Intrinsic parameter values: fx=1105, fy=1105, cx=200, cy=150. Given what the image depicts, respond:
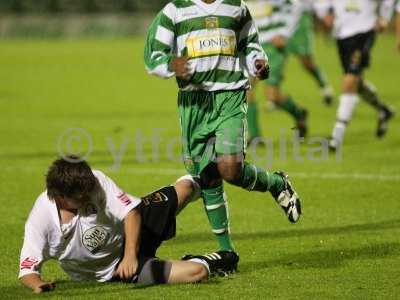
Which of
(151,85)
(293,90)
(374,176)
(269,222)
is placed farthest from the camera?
(151,85)

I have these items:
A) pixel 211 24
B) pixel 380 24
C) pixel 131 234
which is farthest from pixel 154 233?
pixel 380 24

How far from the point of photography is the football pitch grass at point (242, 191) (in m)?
7.24

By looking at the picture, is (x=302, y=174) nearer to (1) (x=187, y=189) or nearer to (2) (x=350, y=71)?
(2) (x=350, y=71)

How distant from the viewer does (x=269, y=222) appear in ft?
31.7

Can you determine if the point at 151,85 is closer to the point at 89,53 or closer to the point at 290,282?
the point at 89,53

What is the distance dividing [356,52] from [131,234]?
7.99 meters

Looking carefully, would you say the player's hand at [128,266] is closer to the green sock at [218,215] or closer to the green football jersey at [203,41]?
the green sock at [218,215]

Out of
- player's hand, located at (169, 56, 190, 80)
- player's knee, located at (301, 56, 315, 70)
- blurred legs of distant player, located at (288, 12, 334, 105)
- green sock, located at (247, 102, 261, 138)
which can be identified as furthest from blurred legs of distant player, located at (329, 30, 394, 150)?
player's hand, located at (169, 56, 190, 80)

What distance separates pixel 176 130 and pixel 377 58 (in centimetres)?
1657

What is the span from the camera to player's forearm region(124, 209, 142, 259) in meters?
6.91

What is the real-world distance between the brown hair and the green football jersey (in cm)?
124

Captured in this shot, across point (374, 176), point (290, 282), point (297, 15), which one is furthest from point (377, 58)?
point (290, 282)

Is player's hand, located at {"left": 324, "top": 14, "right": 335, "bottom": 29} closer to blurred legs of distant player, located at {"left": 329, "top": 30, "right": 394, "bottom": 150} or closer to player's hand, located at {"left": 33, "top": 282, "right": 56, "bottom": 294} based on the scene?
blurred legs of distant player, located at {"left": 329, "top": 30, "right": 394, "bottom": 150}
